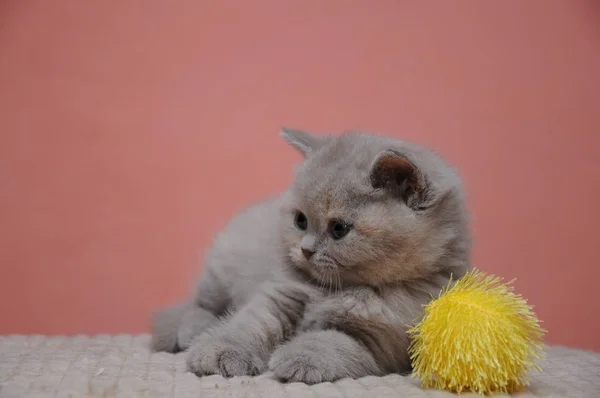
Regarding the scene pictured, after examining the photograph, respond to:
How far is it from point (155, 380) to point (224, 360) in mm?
144

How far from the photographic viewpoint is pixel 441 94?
2.62 metres

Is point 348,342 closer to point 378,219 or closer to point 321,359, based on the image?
point 321,359

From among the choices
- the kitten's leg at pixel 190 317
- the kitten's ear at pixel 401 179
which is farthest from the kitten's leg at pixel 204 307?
the kitten's ear at pixel 401 179

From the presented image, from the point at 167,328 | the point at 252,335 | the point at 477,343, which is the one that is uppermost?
the point at 477,343

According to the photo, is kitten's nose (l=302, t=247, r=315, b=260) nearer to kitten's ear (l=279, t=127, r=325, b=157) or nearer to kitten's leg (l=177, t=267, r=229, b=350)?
kitten's ear (l=279, t=127, r=325, b=157)

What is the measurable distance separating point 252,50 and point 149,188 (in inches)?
24.9

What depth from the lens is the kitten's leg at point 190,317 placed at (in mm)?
1811

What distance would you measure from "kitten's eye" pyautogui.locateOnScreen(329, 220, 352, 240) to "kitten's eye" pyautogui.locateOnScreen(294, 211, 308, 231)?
0.27ft

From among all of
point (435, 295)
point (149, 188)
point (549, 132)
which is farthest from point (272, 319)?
point (549, 132)

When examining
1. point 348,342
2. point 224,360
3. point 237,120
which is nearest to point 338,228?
point 348,342

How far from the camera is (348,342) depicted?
4.73 ft

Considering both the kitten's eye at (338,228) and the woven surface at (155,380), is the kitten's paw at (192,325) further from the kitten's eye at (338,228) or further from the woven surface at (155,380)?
the kitten's eye at (338,228)

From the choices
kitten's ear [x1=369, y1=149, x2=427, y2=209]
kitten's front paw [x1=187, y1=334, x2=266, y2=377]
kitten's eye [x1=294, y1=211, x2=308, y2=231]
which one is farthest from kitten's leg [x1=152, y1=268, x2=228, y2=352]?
kitten's ear [x1=369, y1=149, x2=427, y2=209]

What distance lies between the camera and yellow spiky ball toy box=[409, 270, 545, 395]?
1.30 metres
